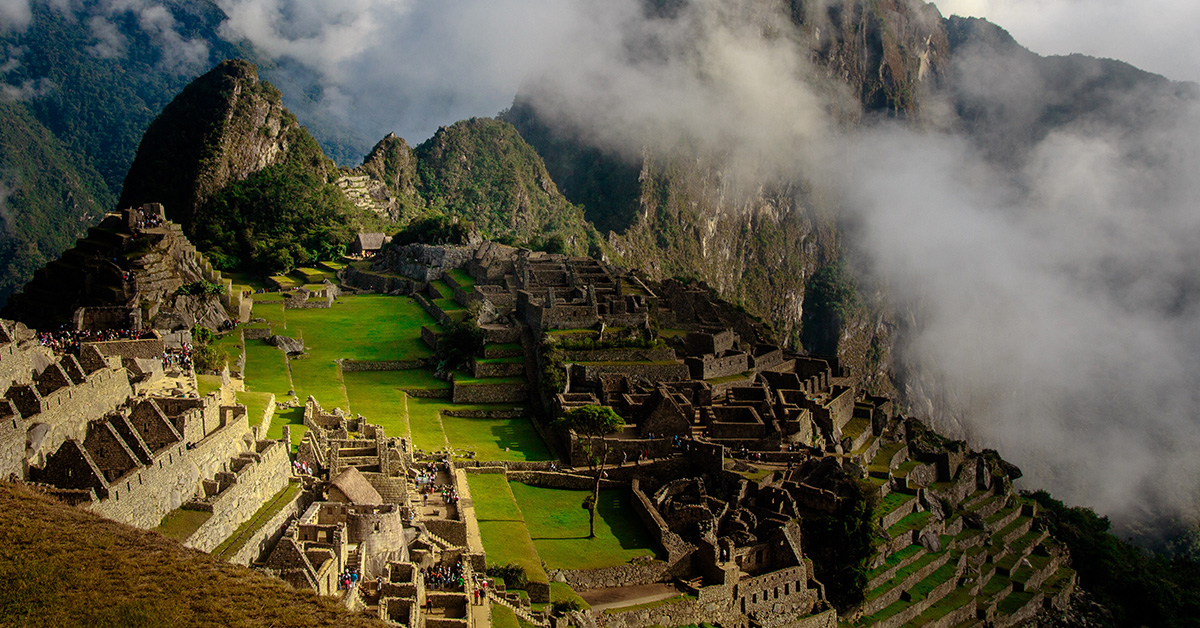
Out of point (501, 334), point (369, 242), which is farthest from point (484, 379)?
point (369, 242)

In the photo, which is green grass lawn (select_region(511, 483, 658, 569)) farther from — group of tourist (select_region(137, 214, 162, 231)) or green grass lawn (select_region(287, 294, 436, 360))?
group of tourist (select_region(137, 214, 162, 231))

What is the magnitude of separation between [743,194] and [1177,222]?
93337mm

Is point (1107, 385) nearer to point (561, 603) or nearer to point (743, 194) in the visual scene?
point (743, 194)

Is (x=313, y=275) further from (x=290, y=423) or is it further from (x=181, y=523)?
(x=181, y=523)

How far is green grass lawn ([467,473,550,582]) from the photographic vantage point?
82.3ft

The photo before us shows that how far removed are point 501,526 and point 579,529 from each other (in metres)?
3.03

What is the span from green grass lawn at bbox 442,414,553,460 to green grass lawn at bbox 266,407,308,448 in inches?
265

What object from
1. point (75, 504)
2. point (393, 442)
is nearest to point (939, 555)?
point (393, 442)

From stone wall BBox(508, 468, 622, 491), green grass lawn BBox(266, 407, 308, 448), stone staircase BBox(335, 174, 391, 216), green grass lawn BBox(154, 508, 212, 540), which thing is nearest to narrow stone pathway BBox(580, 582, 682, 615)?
stone wall BBox(508, 468, 622, 491)

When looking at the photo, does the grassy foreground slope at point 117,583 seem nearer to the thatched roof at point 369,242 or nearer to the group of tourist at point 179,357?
the group of tourist at point 179,357

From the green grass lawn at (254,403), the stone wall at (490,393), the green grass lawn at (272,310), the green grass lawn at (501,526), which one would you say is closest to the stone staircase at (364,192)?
the green grass lawn at (272,310)

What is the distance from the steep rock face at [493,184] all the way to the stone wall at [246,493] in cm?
7779

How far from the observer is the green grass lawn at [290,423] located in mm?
26452

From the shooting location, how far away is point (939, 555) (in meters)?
38.1
